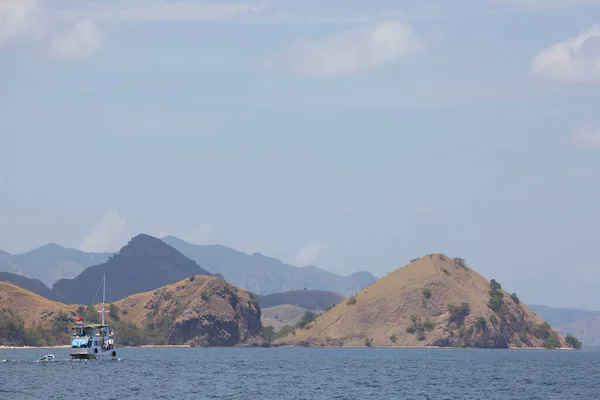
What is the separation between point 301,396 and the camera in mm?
150500

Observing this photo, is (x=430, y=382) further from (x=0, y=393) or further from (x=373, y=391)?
(x=0, y=393)

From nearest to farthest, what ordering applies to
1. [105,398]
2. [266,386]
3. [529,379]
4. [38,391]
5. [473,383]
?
[105,398] < [38,391] < [266,386] < [473,383] < [529,379]

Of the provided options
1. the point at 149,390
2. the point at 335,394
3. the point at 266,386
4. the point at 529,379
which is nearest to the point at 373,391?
the point at 335,394

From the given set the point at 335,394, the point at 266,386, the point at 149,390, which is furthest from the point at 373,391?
the point at 149,390

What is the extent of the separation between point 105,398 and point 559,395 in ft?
231

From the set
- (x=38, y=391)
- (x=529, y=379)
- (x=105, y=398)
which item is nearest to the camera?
(x=105, y=398)

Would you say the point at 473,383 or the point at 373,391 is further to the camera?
the point at 473,383

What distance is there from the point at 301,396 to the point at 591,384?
2601 inches

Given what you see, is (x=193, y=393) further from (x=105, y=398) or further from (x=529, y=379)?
(x=529, y=379)

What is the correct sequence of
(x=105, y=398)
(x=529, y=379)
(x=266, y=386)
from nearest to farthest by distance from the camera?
1. (x=105, y=398)
2. (x=266, y=386)
3. (x=529, y=379)

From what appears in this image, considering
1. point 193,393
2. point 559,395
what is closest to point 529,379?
point 559,395

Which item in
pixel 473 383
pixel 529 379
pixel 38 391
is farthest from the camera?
pixel 529 379

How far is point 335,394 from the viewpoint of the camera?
154125 millimetres

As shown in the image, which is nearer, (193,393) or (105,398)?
(105,398)
